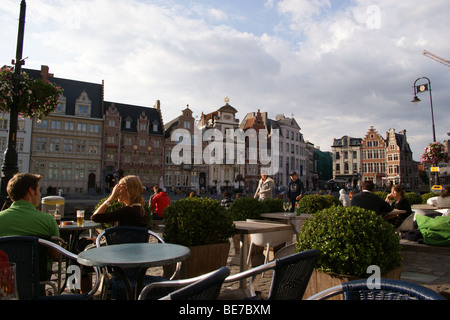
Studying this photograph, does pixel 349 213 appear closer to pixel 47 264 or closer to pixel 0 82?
pixel 47 264

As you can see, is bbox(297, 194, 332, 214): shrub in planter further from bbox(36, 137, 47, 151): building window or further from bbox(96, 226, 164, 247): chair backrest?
bbox(36, 137, 47, 151): building window

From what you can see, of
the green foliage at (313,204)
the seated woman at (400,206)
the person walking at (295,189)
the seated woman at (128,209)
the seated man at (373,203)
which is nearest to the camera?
the seated woman at (128,209)

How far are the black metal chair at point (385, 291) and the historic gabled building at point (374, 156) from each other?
79561 mm

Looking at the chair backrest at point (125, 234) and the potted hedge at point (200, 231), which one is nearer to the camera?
the chair backrest at point (125, 234)

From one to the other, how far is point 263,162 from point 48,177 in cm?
3590

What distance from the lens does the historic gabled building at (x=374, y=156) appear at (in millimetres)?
74812

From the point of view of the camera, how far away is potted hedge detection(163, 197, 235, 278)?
461 cm

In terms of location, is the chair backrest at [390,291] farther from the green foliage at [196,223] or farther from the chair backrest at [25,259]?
the green foliage at [196,223]

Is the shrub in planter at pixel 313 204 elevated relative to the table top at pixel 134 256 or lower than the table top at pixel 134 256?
elevated

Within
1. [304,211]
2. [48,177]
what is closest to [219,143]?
[48,177]

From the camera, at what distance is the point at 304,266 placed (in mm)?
2312

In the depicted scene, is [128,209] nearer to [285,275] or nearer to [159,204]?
[285,275]

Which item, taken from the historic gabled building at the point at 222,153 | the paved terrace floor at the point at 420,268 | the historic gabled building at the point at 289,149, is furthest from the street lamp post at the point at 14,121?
the historic gabled building at the point at 289,149

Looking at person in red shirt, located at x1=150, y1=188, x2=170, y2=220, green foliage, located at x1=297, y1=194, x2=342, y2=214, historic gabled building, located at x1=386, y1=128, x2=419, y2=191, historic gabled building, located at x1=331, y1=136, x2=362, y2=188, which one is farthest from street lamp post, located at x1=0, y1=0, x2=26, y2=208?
historic gabled building, located at x1=331, y1=136, x2=362, y2=188
